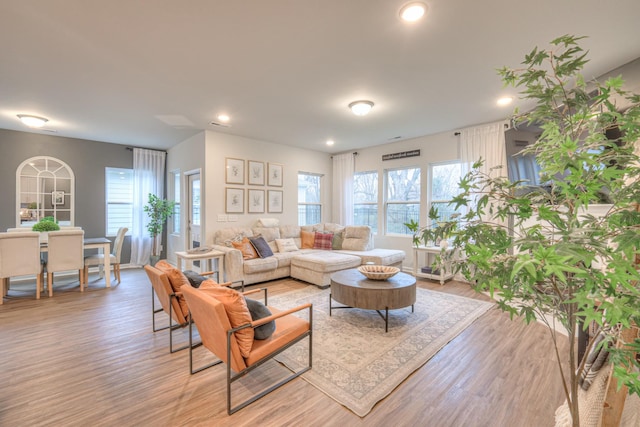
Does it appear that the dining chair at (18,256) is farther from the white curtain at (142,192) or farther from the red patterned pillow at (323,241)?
the red patterned pillow at (323,241)

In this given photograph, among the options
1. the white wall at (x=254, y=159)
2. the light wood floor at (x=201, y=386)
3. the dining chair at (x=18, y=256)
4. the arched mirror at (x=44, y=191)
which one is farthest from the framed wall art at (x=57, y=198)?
the light wood floor at (x=201, y=386)

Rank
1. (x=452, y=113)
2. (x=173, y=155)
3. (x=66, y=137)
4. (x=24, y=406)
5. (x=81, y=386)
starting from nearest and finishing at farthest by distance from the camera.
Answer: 1. (x=24, y=406)
2. (x=81, y=386)
3. (x=452, y=113)
4. (x=66, y=137)
5. (x=173, y=155)

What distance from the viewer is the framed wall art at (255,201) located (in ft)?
17.8

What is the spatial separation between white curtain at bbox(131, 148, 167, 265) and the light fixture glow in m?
6.19

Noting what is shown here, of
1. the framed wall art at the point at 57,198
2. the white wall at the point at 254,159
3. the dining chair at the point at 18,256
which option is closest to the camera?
the dining chair at the point at 18,256

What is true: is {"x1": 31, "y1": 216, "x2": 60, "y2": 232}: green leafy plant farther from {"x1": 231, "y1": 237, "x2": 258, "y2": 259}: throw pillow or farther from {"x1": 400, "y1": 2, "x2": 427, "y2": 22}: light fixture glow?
{"x1": 400, "y1": 2, "x2": 427, "y2": 22}: light fixture glow

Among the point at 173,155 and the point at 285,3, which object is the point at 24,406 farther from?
the point at 173,155

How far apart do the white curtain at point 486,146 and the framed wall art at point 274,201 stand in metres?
3.59

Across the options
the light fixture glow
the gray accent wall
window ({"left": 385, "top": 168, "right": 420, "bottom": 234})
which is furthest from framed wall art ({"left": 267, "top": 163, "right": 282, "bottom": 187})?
the light fixture glow

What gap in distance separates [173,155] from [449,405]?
6528mm

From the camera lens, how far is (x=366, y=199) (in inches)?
255

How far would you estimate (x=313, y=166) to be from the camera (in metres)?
6.58

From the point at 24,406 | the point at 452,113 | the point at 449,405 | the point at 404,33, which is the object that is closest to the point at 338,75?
the point at 404,33

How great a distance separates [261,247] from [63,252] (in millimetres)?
2873
